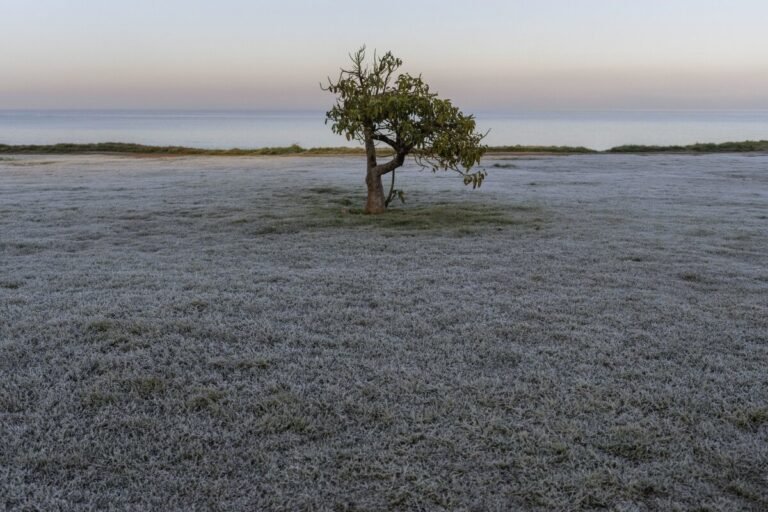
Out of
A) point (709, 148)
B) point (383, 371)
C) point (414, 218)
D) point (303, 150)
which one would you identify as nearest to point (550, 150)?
point (709, 148)

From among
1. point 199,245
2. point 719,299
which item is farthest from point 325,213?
point 719,299

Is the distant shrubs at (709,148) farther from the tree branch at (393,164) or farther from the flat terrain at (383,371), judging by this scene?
the tree branch at (393,164)

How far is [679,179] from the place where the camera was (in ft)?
43.9

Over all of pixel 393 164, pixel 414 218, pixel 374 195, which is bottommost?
pixel 414 218

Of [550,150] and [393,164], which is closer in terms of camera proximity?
[393,164]

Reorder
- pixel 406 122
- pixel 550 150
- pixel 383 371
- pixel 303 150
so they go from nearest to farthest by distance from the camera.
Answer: pixel 383 371, pixel 406 122, pixel 550 150, pixel 303 150

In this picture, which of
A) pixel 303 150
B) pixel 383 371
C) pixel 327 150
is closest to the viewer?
pixel 383 371

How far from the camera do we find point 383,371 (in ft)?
10.0

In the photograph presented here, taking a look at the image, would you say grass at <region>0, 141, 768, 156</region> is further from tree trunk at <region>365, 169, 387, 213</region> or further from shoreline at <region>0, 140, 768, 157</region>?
tree trunk at <region>365, 169, 387, 213</region>

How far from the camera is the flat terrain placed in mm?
2213

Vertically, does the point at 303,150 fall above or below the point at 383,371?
above

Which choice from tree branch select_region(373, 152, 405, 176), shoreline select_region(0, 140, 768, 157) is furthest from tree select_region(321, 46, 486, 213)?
shoreline select_region(0, 140, 768, 157)

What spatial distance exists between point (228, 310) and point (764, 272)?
437 centimetres

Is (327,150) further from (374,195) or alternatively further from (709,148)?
(374,195)
